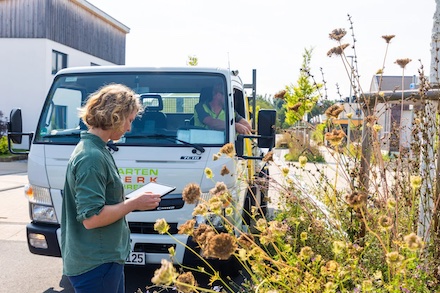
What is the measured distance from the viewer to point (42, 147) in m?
4.86

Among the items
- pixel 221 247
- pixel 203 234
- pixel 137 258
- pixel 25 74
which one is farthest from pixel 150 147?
pixel 25 74

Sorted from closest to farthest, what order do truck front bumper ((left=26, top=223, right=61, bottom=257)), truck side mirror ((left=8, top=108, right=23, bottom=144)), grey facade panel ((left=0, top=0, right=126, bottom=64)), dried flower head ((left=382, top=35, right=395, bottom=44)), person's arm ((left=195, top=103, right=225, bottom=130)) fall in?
dried flower head ((left=382, top=35, right=395, bottom=44)) < truck front bumper ((left=26, top=223, right=61, bottom=257)) < person's arm ((left=195, top=103, right=225, bottom=130)) < truck side mirror ((left=8, top=108, right=23, bottom=144)) < grey facade panel ((left=0, top=0, right=126, bottom=64))

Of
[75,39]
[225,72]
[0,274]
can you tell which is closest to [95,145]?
[225,72]

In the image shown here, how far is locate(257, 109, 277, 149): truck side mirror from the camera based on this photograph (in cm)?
475

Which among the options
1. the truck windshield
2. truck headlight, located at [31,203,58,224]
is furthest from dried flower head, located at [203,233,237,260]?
truck headlight, located at [31,203,58,224]

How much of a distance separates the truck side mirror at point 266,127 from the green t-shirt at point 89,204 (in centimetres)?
225

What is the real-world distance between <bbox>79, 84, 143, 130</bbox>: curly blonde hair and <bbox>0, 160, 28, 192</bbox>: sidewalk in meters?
11.3


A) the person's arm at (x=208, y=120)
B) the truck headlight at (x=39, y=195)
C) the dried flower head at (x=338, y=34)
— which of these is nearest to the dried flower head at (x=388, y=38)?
the dried flower head at (x=338, y=34)

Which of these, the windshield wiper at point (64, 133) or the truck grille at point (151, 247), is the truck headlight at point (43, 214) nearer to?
the windshield wiper at point (64, 133)

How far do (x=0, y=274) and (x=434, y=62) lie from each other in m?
5.00

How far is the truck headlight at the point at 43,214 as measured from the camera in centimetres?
464

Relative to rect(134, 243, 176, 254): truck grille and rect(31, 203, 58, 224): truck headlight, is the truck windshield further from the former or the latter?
rect(134, 243, 176, 254): truck grille

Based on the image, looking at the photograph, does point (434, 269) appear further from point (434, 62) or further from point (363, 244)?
point (434, 62)

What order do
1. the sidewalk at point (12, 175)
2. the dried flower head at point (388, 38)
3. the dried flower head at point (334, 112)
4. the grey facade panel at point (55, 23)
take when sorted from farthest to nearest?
the grey facade panel at point (55, 23) → the sidewalk at point (12, 175) → the dried flower head at point (388, 38) → the dried flower head at point (334, 112)
